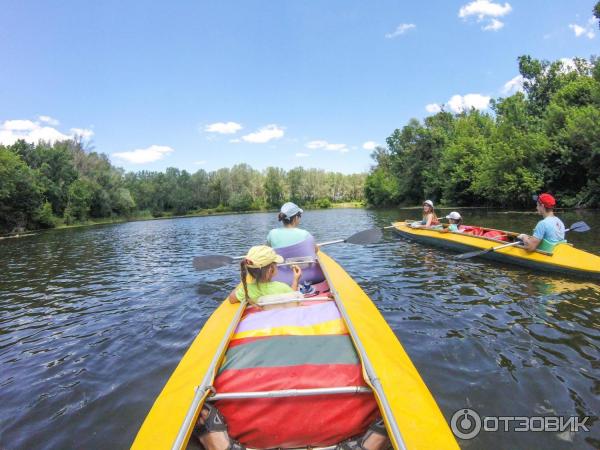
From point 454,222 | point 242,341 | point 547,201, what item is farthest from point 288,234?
point 454,222

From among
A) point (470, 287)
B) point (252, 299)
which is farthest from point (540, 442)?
point (470, 287)

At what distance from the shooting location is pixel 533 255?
8.00 metres

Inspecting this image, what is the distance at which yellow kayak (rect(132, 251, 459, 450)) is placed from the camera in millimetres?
2154

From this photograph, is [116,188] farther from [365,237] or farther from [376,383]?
[376,383]

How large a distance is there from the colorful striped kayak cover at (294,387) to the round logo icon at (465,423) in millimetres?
1181

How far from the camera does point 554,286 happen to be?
672 cm

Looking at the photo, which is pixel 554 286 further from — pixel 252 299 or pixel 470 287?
pixel 252 299

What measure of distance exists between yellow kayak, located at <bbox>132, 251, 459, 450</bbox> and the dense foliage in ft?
91.6

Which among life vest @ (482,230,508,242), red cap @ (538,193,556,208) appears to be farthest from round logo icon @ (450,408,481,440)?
life vest @ (482,230,508,242)

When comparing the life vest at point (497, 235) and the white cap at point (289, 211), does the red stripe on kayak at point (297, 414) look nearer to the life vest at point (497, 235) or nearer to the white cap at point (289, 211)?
the white cap at point (289, 211)

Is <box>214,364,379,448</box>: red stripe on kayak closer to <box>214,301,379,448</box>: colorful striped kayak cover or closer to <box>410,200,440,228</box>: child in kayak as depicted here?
<box>214,301,379,448</box>: colorful striped kayak cover

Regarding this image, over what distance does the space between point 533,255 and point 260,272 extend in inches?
284

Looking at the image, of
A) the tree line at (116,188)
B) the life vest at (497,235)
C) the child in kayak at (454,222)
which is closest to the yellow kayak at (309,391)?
the life vest at (497,235)

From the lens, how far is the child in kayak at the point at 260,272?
3.73 meters
